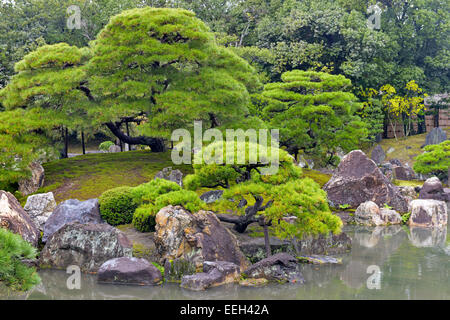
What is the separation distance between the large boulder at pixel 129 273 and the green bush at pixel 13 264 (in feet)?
10.2

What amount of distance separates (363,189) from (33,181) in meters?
11.9

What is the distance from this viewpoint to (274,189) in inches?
430

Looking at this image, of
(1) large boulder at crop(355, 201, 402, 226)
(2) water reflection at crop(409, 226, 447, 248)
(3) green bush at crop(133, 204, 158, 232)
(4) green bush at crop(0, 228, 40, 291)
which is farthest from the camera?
(1) large boulder at crop(355, 201, 402, 226)

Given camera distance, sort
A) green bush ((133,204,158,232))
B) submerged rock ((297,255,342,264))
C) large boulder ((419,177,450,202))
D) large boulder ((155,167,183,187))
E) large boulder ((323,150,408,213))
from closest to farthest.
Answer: submerged rock ((297,255,342,264)), green bush ((133,204,158,232)), large boulder ((155,167,183,187)), large boulder ((323,150,408,213)), large boulder ((419,177,450,202))

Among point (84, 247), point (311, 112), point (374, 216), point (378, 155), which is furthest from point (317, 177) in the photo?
point (378, 155)

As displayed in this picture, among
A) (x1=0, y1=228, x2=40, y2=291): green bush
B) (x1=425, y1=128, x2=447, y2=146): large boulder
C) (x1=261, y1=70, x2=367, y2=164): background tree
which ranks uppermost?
(x1=261, y1=70, x2=367, y2=164): background tree

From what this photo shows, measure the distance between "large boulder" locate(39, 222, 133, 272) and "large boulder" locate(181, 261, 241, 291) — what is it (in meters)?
2.09

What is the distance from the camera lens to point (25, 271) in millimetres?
6902

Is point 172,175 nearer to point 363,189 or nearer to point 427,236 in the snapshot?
point 363,189

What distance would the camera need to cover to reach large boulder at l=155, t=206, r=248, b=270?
35.3 ft

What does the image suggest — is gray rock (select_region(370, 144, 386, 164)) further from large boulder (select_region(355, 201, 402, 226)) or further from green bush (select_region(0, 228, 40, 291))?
green bush (select_region(0, 228, 40, 291))

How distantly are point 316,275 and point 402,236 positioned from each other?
573cm

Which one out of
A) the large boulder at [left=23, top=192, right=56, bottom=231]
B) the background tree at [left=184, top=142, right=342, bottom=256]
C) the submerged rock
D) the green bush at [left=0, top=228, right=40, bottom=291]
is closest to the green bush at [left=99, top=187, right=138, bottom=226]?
the large boulder at [left=23, top=192, right=56, bottom=231]
